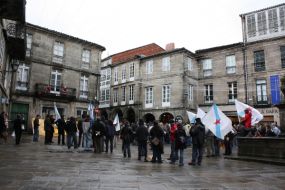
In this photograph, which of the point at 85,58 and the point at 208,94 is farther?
the point at 208,94

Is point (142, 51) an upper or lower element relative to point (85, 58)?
upper

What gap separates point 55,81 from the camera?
92.6 ft

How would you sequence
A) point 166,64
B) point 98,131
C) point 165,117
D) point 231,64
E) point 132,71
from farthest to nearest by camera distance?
point 132,71 → point 166,64 → point 165,117 → point 231,64 → point 98,131

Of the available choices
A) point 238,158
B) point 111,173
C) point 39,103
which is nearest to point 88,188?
point 111,173

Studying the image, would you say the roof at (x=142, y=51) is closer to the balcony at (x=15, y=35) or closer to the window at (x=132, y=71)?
the window at (x=132, y=71)

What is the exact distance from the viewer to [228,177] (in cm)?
708

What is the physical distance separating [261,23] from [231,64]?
496 centimetres

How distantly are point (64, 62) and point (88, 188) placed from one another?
→ 25.5m

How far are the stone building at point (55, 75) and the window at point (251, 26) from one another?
16135 mm

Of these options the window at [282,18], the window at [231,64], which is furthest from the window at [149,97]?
the window at [282,18]

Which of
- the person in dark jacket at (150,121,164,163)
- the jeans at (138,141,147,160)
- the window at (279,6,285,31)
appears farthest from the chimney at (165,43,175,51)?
the person in dark jacket at (150,121,164,163)

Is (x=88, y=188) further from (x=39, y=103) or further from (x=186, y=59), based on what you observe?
(x=186, y=59)

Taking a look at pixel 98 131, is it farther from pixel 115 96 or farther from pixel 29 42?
pixel 115 96

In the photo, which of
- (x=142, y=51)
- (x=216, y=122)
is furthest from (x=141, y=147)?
(x=142, y=51)
